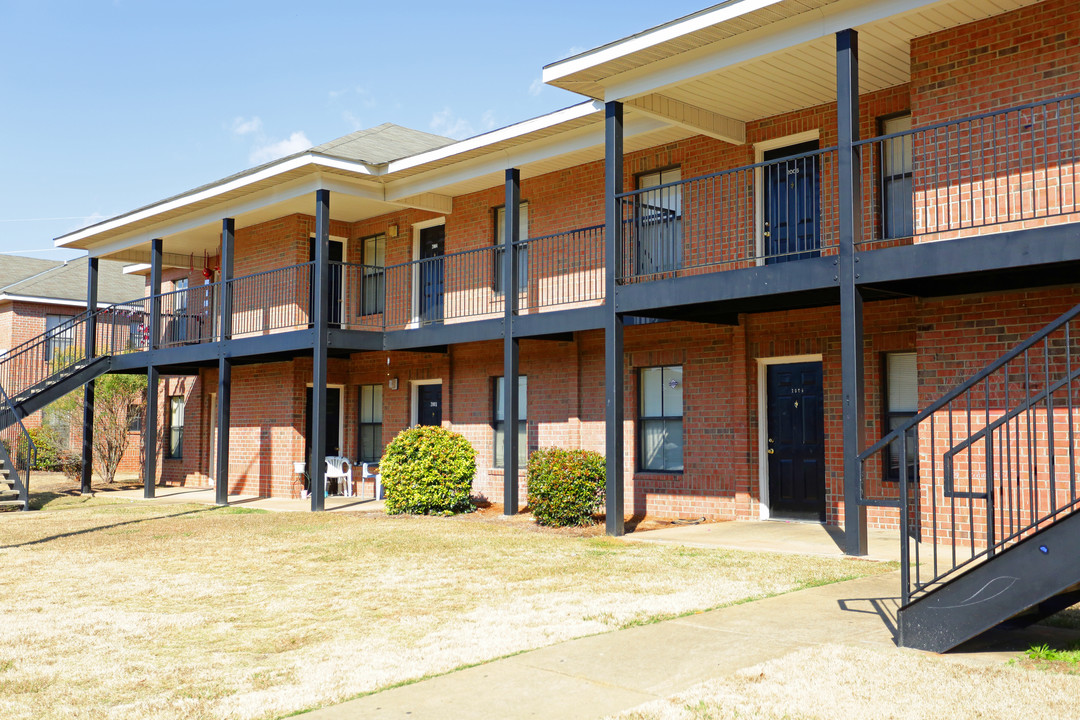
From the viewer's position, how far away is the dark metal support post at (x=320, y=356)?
15219mm

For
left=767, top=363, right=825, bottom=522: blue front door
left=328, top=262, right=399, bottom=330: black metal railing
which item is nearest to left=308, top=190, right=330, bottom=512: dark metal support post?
left=328, top=262, right=399, bottom=330: black metal railing

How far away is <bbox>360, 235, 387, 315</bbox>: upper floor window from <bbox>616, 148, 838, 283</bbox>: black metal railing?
21.5ft

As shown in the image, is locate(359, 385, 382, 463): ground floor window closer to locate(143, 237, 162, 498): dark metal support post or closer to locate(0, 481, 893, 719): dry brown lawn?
locate(143, 237, 162, 498): dark metal support post

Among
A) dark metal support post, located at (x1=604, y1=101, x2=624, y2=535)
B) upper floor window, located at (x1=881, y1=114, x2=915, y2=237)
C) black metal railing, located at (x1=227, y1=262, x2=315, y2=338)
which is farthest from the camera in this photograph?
black metal railing, located at (x1=227, y1=262, x2=315, y2=338)

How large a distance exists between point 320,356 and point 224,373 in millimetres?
2870

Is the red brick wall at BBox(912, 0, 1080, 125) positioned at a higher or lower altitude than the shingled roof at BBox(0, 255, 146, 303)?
lower

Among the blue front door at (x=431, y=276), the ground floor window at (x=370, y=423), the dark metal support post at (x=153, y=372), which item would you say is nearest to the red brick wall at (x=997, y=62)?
the blue front door at (x=431, y=276)

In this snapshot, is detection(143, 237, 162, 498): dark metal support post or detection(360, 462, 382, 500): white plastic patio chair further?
detection(143, 237, 162, 498): dark metal support post

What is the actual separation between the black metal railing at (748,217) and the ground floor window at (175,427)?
13.8m

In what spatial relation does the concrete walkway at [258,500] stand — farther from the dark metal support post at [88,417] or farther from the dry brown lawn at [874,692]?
the dry brown lawn at [874,692]

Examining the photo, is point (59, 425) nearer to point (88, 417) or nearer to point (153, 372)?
point (88, 417)

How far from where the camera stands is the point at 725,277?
410 inches

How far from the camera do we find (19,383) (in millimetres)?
26734

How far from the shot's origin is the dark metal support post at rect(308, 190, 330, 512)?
1522 cm
